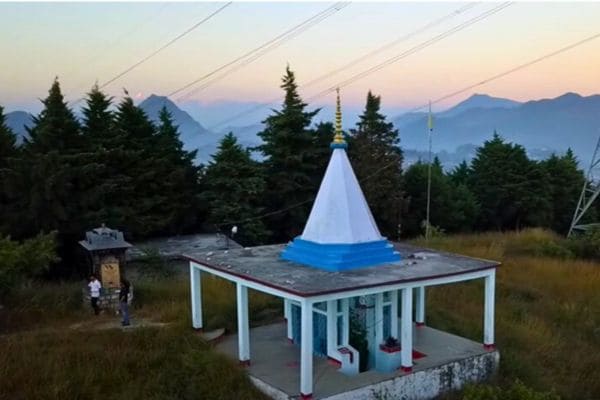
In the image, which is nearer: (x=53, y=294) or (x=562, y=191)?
(x=53, y=294)

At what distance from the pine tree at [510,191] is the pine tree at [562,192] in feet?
7.16

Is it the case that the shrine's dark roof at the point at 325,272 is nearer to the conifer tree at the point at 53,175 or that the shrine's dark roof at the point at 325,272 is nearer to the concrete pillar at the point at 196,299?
the concrete pillar at the point at 196,299

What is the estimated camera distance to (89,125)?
2550cm

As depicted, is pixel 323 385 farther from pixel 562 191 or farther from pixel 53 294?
pixel 562 191

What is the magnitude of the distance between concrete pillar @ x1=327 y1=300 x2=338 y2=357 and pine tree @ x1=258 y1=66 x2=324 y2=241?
56.5ft

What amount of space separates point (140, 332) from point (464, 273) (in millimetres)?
6838

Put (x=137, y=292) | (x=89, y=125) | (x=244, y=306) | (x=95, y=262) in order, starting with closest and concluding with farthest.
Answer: (x=244, y=306)
(x=95, y=262)
(x=137, y=292)
(x=89, y=125)

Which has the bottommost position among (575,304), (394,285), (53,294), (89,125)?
(575,304)

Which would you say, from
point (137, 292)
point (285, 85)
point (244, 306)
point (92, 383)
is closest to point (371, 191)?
point (285, 85)

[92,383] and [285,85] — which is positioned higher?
[285,85]

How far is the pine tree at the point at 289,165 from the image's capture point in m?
29.2

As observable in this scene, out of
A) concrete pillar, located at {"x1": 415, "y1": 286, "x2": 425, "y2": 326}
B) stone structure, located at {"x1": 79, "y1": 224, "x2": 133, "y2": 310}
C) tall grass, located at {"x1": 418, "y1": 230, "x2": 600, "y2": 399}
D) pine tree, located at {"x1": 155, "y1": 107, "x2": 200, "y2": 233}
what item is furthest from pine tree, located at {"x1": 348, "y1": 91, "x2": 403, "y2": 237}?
stone structure, located at {"x1": 79, "y1": 224, "x2": 133, "y2": 310}

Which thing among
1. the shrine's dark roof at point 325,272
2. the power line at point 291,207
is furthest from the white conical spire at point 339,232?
the power line at point 291,207

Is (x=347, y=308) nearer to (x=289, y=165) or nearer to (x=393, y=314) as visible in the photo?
(x=393, y=314)
